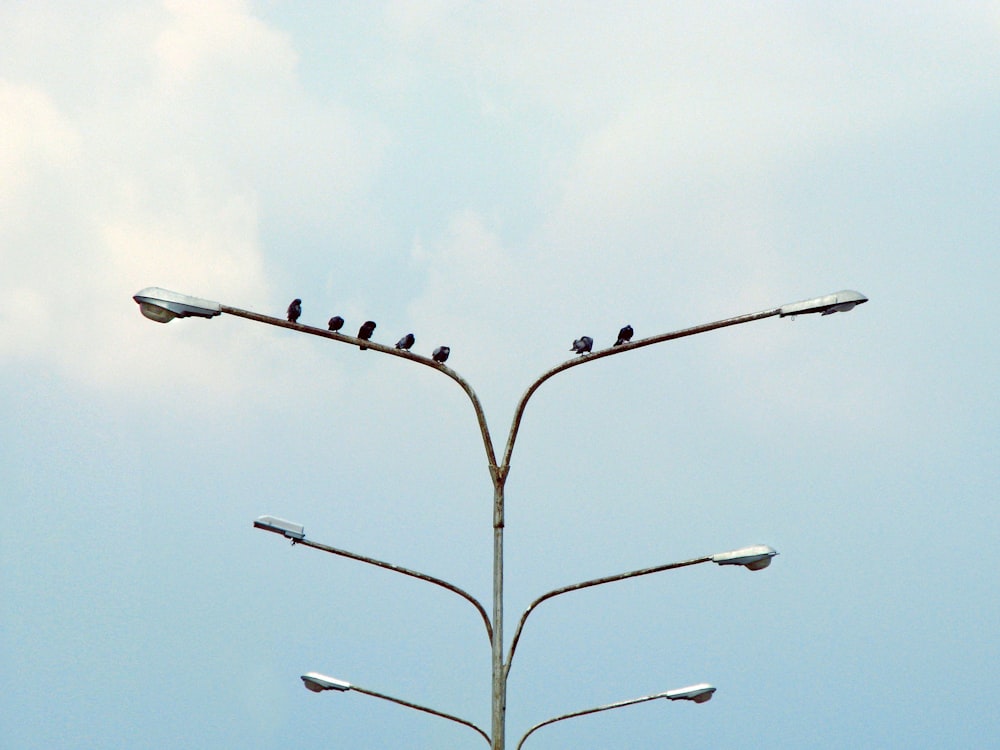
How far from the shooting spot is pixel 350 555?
14.4m

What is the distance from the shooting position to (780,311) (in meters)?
13.4

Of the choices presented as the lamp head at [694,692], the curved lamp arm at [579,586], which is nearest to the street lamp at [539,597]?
the curved lamp arm at [579,586]

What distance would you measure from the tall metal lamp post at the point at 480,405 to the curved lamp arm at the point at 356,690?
4 cm

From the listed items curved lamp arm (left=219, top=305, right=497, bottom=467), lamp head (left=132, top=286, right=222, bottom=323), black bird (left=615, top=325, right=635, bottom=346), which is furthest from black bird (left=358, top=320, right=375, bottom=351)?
black bird (left=615, top=325, right=635, bottom=346)

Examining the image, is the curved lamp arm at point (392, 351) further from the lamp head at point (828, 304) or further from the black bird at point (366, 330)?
the lamp head at point (828, 304)

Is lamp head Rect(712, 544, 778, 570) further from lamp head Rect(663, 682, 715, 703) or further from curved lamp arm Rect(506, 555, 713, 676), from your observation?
lamp head Rect(663, 682, 715, 703)

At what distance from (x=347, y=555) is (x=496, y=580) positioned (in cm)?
175

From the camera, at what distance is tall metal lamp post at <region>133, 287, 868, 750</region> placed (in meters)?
13.0

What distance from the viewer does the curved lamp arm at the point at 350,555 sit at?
14.2m

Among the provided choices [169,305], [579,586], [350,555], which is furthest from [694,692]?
[169,305]

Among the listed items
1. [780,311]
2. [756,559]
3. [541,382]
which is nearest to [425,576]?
[541,382]

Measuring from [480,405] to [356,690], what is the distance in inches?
166

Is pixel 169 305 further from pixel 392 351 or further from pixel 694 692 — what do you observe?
pixel 694 692

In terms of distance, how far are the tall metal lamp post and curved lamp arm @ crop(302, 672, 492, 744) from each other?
0.15ft
